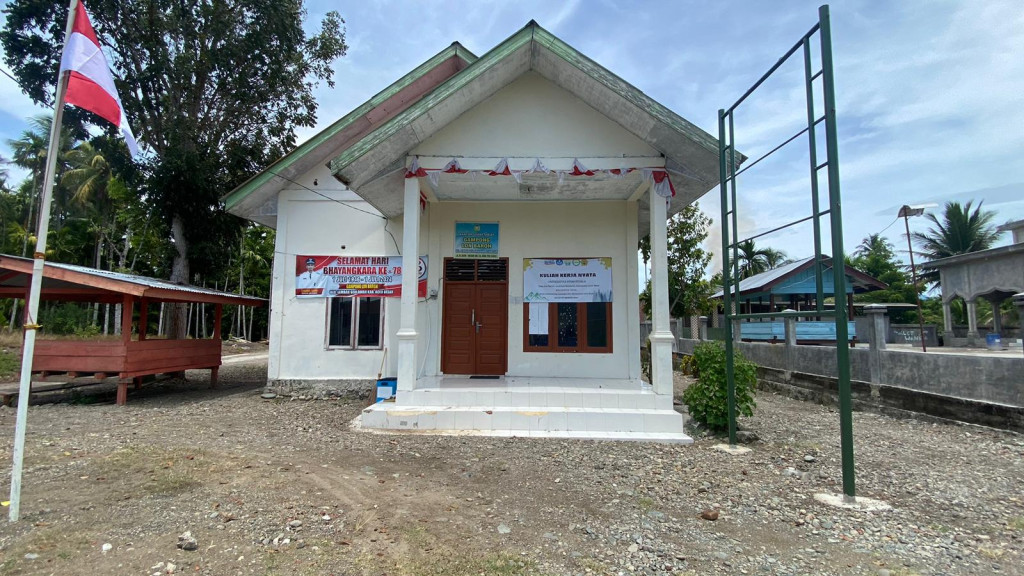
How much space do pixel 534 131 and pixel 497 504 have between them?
5.21m

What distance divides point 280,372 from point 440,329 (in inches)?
124

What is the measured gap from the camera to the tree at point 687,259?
738 inches

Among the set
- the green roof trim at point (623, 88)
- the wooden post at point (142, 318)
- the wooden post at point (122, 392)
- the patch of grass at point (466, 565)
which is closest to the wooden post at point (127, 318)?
the wooden post at point (142, 318)

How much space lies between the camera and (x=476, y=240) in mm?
9141

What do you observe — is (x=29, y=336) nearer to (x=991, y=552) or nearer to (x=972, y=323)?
(x=991, y=552)

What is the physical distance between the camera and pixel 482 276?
916 centimetres

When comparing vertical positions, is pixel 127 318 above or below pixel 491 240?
below

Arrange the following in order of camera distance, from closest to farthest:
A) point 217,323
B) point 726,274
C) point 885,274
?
point 726,274 → point 217,323 → point 885,274

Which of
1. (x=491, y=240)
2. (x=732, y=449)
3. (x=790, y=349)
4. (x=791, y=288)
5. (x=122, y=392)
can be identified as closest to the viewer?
(x=732, y=449)

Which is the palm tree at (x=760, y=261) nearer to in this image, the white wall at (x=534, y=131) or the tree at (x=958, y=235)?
the tree at (x=958, y=235)

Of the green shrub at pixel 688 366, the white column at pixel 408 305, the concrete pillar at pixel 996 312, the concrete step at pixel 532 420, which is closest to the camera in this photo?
the concrete step at pixel 532 420

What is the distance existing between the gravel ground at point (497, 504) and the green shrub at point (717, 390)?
0.31 metres

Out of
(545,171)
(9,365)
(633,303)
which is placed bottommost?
(9,365)

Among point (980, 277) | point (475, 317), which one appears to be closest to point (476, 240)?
point (475, 317)
